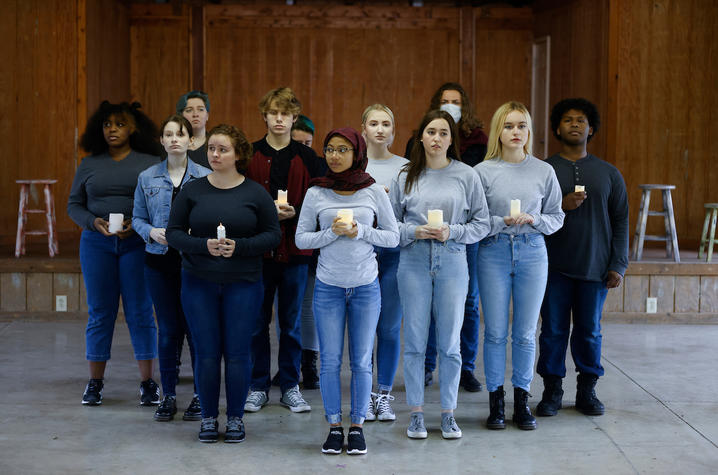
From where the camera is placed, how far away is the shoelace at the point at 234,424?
3.84m

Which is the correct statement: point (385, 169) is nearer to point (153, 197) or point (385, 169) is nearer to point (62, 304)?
point (153, 197)

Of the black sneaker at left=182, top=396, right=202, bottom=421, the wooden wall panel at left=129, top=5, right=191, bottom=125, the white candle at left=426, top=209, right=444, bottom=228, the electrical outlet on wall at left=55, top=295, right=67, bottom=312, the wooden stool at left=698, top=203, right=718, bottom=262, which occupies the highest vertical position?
the wooden wall panel at left=129, top=5, right=191, bottom=125

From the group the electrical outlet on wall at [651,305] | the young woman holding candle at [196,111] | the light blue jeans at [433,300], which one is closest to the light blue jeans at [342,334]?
the light blue jeans at [433,300]

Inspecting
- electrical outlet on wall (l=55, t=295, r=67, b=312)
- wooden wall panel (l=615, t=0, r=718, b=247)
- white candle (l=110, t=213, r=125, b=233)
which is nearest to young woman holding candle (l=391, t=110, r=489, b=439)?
white candle (l=110, t=213, r=125, b=233)

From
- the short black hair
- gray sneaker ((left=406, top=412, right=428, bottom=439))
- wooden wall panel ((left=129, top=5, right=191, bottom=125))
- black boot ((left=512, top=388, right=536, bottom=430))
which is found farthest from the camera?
wooden wall panel ((left=129, top=5, right=191, bottom=125))

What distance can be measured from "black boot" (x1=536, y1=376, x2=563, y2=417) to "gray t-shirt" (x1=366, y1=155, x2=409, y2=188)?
4.10ft

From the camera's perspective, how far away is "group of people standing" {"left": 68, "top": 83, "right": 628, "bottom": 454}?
12.1ft

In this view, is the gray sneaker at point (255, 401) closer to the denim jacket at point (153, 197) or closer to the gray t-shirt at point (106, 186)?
the denim jacket at point (153, 197)

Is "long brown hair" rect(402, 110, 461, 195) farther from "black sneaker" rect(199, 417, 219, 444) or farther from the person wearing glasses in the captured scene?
"black sneaker" rect(199, 417, 219, 444)

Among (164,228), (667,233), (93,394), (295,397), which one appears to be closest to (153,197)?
(164,228)

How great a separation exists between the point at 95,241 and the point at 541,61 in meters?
7.09

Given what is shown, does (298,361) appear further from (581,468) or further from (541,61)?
(541,61)

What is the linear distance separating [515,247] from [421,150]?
0.60m

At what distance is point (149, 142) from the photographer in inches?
174
